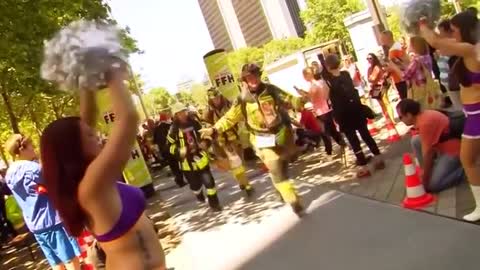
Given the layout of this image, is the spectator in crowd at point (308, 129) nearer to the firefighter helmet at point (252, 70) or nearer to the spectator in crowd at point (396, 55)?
the spectator in crowd at point (396, 55)

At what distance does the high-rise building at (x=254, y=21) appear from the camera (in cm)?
12769

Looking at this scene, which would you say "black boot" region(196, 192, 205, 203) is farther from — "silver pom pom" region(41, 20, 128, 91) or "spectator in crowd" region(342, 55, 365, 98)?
"silver pom pom" region(41, 20, 128, 91)

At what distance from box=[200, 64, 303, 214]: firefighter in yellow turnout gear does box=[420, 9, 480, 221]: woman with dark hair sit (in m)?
2.38

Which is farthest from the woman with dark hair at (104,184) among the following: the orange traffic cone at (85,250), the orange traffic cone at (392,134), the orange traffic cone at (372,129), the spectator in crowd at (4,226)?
the spectator in crowd at (4,226)

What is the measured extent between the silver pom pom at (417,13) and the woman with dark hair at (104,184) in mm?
2521

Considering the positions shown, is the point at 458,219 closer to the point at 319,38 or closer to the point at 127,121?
the point at 127,121

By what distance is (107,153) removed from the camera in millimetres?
2496

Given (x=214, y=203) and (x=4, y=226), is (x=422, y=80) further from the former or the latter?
(x=4, y=226)

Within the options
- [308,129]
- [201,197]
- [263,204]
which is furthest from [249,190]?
[308,129]

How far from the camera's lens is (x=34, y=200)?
598 cm

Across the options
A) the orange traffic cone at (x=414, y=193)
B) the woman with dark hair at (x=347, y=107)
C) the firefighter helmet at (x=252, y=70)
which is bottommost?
the orange traffic cone at (x=414, y=193)

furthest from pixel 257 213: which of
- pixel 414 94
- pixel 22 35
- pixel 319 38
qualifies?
pixel 319 38

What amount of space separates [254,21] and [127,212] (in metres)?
156

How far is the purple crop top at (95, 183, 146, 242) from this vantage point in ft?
8.87
